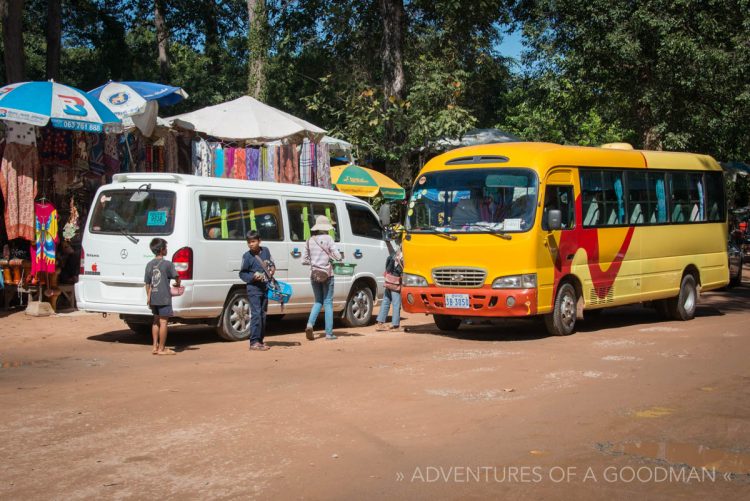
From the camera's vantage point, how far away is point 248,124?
1759 centimetres

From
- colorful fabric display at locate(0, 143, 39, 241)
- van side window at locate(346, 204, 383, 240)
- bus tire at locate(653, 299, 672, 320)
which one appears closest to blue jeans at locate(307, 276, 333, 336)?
van side window at locate(346, 204, 383, 240)

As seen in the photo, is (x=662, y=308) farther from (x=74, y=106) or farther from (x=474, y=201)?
(x=74, y=106)

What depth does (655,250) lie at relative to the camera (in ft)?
48.4

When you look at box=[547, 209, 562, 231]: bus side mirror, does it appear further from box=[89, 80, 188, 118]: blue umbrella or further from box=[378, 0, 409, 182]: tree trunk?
box=[378, 0, 409, 182]: tree trunk

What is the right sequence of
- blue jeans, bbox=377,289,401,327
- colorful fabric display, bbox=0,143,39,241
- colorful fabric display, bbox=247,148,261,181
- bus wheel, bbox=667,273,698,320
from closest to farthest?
1. colorful fabric display, bbox=0,143,39,241
2. blue jeans, bbox=377,289,401,327
3. bus wheel, bbox=667,273,698,320
4. colorful fabric display, bbox=247,148,261,181

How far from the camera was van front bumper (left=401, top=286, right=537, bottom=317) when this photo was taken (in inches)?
471

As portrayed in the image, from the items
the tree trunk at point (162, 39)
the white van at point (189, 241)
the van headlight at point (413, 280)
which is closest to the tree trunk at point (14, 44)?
the white van at point (189, 241)

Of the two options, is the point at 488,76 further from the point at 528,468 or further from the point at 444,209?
the point at 528,468

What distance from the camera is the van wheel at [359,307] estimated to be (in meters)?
14.5

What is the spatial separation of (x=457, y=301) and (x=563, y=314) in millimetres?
1653

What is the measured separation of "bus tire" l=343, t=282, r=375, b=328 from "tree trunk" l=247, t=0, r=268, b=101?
11.4 meters

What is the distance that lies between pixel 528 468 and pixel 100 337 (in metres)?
8.58

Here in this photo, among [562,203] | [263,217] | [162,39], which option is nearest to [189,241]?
[263,217]

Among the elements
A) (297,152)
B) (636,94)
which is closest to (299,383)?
(297,152)
